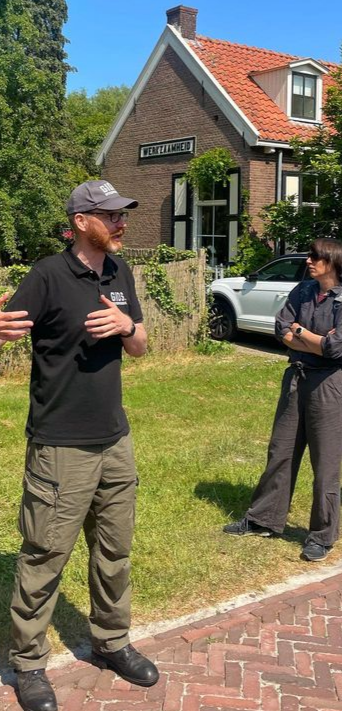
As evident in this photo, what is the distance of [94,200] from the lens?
288 cm

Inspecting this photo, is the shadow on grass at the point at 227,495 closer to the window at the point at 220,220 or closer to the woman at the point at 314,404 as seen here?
the woman at the point at 314,404

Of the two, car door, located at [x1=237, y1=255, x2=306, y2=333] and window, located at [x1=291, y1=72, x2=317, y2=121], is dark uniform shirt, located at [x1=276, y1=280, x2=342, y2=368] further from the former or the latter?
window, located at [x1=291, y1=72, x2=317, y2=121]

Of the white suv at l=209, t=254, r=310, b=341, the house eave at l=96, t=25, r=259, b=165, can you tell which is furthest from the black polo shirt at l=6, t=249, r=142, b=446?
the house eave at l=96, t=25, r=259, b=165

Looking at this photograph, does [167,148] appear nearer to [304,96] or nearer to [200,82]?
[200,82]

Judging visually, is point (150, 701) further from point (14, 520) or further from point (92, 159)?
point (92, 159)

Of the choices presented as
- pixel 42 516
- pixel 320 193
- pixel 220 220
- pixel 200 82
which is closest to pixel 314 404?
pixel 42 516

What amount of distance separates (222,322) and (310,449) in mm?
8635

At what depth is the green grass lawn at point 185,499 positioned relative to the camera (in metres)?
3.92

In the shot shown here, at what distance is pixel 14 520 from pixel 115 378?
218 cm

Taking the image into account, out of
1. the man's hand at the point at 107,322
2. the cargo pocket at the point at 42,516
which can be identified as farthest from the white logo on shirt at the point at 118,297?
the cargo pocket at the point at 42,516

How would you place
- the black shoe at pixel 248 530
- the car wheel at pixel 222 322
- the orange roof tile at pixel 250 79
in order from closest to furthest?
the black shoe at pixel 248 530 → the car wheel at pixel 222 322 → the orange roof tile at pixel 250 79

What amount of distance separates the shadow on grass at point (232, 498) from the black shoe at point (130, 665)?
1.75 m

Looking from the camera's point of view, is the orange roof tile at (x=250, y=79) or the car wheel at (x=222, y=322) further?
the orange roof tile at (x=250, y=79)

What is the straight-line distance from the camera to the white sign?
64.3 feet
